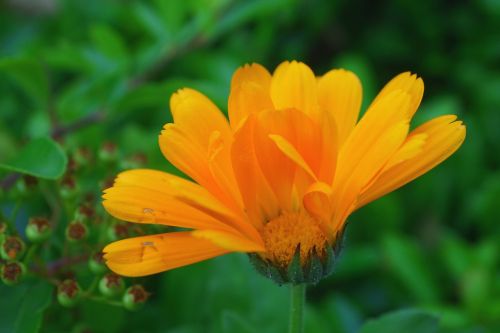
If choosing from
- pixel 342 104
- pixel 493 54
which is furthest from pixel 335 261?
pixel 493 54

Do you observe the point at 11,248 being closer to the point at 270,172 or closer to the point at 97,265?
the point at 97,265

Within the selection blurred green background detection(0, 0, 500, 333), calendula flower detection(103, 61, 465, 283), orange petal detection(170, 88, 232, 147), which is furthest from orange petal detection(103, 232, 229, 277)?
blurred green background detection(0, 0, 500, 333)

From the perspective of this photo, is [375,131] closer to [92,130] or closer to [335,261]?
[335,261]

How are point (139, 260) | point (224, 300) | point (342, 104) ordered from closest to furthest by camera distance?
point (139, 260)
point (342, 104)
point (224, 300)

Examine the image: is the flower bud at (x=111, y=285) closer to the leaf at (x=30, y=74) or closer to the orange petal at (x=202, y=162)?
the orange petal at (x=202, y=162)

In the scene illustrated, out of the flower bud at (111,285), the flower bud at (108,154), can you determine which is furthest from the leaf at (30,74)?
the flower bud at (111,285)
